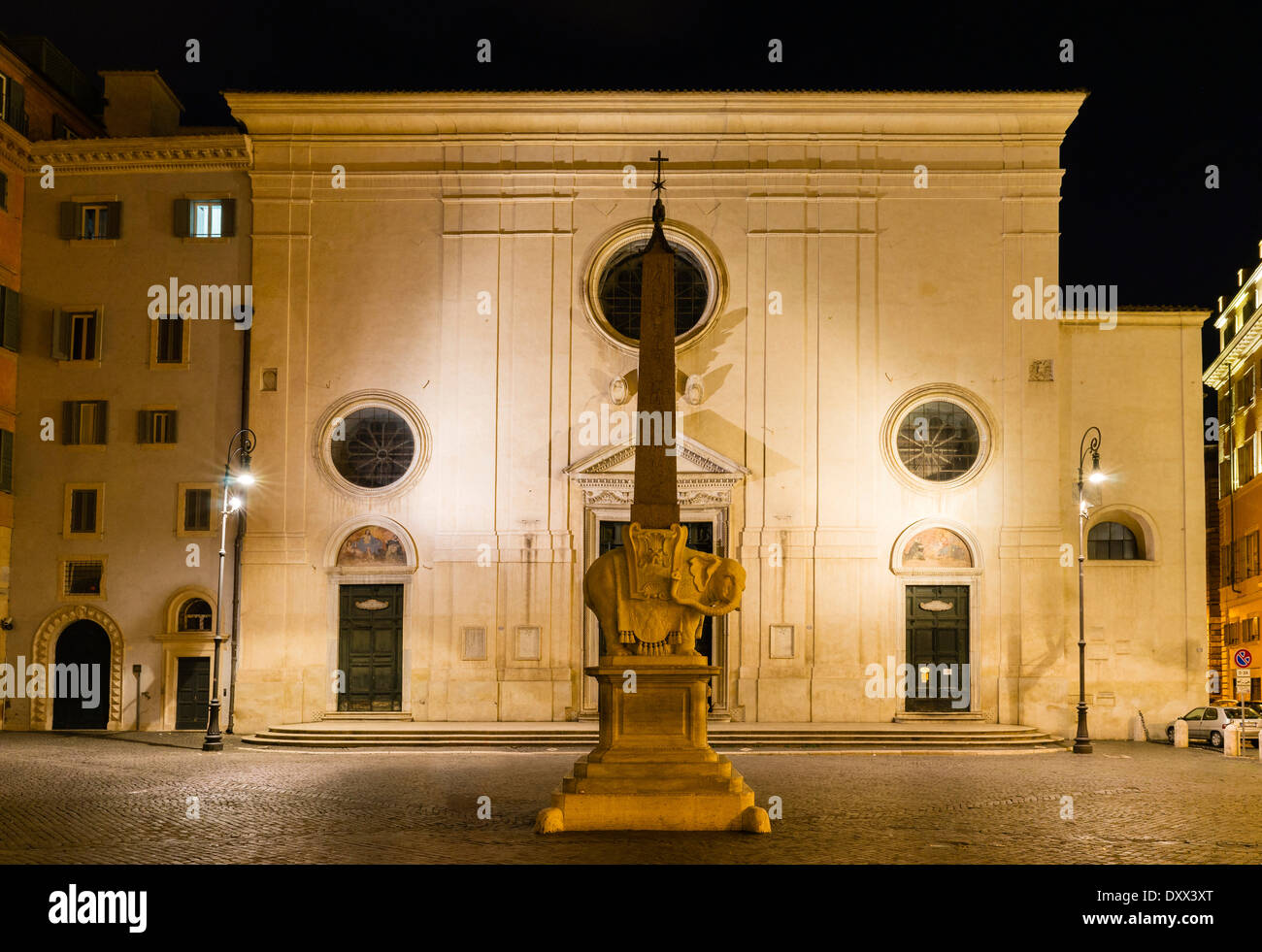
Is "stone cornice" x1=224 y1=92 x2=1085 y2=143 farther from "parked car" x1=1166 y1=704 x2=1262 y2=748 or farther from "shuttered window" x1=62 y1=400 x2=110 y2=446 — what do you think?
"parked car" x1=1166 y1=704 x2=1262 y2=748

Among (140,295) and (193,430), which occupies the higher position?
(140,295)

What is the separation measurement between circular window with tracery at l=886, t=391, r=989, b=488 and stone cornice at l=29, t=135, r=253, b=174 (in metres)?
15.7

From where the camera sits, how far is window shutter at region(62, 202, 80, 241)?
3159cm

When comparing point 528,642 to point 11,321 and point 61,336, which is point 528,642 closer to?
point 61,336

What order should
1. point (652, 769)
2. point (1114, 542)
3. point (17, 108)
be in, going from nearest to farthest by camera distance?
point (652, 769)
point (1114, 542)
point (17, 108)

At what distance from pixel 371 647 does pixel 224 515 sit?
183 inches

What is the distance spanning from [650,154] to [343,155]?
688cm

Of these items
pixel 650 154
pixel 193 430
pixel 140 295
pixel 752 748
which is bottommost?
pixel 752 748

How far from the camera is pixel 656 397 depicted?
622 inches

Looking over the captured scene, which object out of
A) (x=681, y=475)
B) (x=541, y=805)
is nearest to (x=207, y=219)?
(x=681, y=475)

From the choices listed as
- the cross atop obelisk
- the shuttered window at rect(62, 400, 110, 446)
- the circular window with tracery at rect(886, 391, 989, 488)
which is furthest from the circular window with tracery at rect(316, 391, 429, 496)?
the cross atop obelisk

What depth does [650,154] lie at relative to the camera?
101 feet
